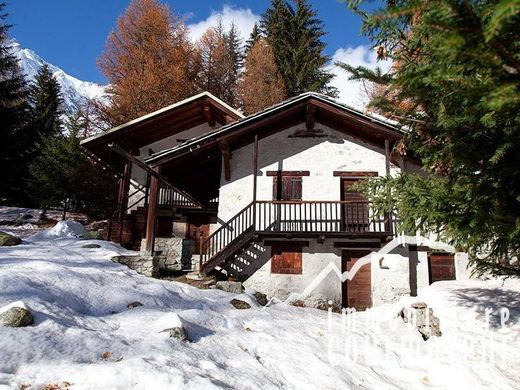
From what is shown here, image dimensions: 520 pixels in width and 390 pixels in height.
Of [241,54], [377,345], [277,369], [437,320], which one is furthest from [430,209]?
[241,54]

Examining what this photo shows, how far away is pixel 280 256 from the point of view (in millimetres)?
12758

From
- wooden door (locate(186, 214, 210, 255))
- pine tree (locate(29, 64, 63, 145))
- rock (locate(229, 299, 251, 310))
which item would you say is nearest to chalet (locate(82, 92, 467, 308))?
wooden door (locate(186, 214, 210, 255))

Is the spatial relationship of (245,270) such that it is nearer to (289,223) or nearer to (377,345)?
(289,223)

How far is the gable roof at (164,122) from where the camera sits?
15719 millimetres

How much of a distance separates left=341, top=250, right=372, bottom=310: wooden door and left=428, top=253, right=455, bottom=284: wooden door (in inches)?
82.2

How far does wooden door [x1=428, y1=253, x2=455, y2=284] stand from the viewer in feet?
40.6

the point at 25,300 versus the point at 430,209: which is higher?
the point at 430,209

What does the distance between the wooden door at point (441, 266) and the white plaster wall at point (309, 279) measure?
10.3 feet

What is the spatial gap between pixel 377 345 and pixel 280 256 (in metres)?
5.61

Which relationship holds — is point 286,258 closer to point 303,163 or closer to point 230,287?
point 230,287

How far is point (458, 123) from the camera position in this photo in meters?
4.29

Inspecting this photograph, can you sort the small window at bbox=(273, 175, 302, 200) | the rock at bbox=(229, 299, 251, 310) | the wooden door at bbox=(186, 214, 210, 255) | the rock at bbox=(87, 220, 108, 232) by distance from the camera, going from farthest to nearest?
the rock at bbox=(87, 220, 108, 232)
the wooden door at bbox=(186, 214, 210, 255)
the small window at bbox=(273, 175, 302, 200)
the rock at bbox=(229, 299, 251, 310)

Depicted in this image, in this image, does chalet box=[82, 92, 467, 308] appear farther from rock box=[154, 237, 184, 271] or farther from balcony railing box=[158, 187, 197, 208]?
balcony railing box=[158, 187, 197, 208]

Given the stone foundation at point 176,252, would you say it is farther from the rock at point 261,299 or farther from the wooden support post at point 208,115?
the wooden support post at point 208,115
